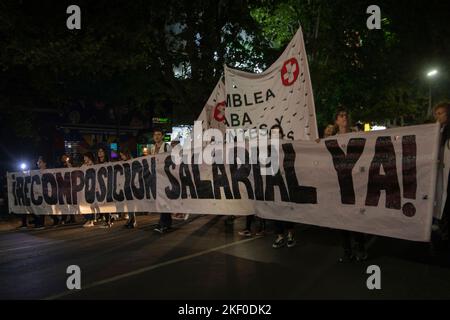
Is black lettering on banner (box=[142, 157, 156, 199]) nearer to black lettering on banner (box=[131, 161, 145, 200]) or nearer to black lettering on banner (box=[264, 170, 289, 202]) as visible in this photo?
black lettering on banner (box=[131, 161, 145, 200])

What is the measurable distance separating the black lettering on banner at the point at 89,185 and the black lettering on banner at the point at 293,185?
5230mm

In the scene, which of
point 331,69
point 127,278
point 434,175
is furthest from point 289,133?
point 331,69

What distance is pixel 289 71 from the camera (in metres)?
8.67

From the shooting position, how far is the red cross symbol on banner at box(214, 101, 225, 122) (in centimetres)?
1159

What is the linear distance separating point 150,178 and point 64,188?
2.91m

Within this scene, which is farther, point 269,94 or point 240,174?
point 269,94

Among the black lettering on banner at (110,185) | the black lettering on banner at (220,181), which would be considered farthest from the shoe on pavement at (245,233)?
the black lettering on banner at (110,185)

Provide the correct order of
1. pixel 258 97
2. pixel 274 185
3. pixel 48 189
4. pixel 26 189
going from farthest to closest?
pixel 26 189
pixel 48 189
pixel 258 97
pixel 274 185

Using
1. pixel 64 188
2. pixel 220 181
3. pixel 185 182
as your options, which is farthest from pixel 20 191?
pixel 220 181

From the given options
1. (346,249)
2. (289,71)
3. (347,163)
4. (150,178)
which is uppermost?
(289,71)

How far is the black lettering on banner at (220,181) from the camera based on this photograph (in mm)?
8383

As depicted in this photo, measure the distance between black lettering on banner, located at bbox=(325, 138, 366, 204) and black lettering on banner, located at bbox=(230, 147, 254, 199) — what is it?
1.76 metres

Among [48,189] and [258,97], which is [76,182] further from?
[258,97]

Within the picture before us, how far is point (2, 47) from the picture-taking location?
40.4 ft
